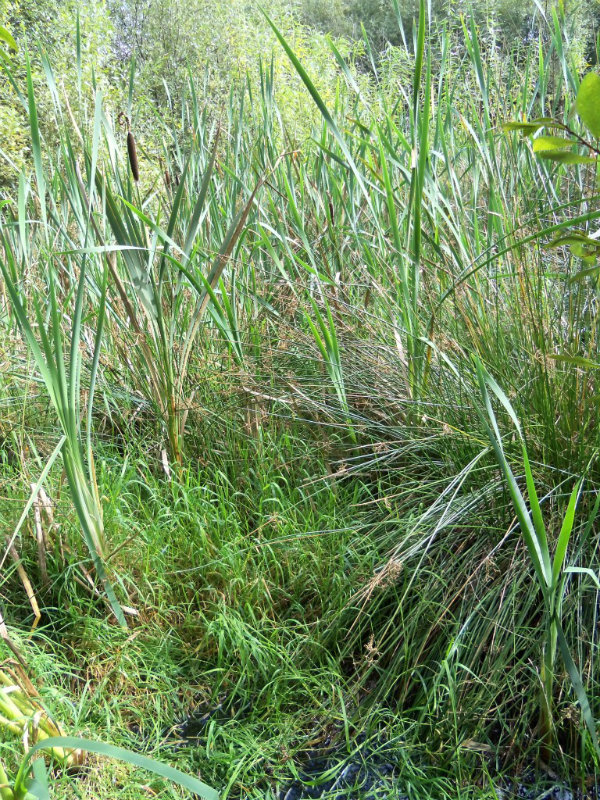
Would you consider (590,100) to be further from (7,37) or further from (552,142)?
(7,37)

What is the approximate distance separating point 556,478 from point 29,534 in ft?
4.46

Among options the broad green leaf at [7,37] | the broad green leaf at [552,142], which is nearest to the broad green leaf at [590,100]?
the broad green leaf at [552,142]

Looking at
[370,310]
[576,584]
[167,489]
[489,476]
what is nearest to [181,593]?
[167,489]

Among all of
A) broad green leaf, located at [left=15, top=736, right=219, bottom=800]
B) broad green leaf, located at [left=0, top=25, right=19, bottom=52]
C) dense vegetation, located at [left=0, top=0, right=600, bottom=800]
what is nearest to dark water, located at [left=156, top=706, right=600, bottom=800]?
dense vegetation, located at [left=0, top=0, right=600, bottom=800]

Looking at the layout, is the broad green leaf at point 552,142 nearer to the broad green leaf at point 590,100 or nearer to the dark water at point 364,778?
the broad green leaf at point 590,100

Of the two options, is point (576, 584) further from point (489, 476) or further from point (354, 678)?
point (354, 678)

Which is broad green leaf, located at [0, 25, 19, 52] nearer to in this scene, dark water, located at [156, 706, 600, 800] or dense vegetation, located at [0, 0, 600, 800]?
dense vegetation, located at [0, 0, 600, 800]

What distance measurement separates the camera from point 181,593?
178 cm

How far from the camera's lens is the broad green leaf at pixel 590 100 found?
2.24 feet

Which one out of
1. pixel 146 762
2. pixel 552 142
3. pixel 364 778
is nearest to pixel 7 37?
pixel 552 142

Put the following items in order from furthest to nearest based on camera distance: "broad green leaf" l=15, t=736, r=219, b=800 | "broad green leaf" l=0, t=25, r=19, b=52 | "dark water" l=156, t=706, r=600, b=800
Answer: "dark water" l=156, t=706, r=600, b=800 < "broad green leaf" l=15, t=736, r=219, b=800 < "broad green leaf" l=0, t=25, r=19, b=52

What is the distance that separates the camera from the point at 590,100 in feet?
2.27

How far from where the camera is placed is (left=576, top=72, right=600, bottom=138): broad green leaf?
2.24 feet

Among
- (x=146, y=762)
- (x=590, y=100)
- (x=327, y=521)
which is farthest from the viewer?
(x=327, y=521)
